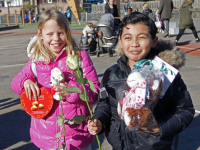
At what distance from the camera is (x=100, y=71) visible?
25.8 ft

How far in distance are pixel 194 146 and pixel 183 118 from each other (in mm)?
2112

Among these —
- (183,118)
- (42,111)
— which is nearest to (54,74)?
(42,111)

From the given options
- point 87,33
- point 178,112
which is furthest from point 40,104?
point 87,33

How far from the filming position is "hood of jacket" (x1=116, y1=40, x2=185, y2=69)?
1849 mm

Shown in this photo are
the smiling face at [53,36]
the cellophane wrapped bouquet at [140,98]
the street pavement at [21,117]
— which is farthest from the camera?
the street pavement at [21,117]

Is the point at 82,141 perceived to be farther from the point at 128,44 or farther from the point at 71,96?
the point at 128,44

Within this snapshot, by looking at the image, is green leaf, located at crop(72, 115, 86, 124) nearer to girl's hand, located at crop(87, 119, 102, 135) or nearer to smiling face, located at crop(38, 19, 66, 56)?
girl's hand, located at crop(87, 119, 102, 135)

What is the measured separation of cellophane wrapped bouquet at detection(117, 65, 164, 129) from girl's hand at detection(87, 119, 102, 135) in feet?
0.91

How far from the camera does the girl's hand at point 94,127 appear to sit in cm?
172

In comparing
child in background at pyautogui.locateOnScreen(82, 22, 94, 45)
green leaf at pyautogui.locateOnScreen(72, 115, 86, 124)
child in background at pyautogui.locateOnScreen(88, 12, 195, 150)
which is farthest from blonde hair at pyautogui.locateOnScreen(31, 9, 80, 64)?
child in background at pyautogui.locateOnScreen(82, 22, 94, 45)

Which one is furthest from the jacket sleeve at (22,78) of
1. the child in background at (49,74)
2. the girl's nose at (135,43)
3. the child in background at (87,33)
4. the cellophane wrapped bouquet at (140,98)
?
the child in background at (87,33)

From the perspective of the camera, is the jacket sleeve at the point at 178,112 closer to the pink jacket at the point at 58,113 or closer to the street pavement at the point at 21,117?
the pink jacket at the point at 58,113

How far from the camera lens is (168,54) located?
186 centimetres

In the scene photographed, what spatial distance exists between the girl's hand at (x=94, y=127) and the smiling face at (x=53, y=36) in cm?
76
